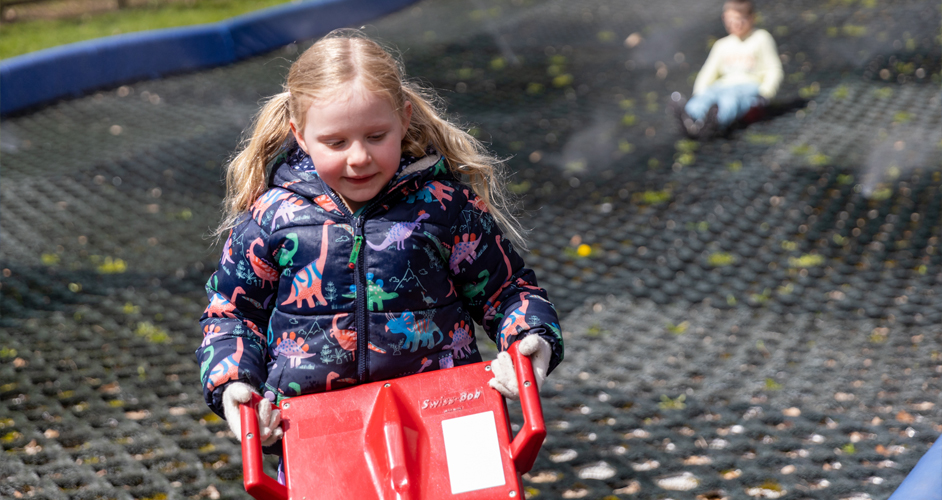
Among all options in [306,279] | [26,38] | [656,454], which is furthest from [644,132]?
[26,38]


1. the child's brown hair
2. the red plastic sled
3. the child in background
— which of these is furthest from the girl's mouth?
the child's brown hair

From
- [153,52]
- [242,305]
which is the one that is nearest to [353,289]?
[242,305]

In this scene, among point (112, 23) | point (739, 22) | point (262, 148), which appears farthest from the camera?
point (112, 23)

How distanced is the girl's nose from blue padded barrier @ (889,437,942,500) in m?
1.22

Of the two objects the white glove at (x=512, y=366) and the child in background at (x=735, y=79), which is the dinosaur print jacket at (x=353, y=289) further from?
the child in background at (x=735, y=79)

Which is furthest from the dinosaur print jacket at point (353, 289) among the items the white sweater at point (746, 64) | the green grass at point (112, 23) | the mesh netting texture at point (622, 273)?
the green grass at point (112, 23)

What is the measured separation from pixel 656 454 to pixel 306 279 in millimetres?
1652

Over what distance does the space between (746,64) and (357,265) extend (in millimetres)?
5228

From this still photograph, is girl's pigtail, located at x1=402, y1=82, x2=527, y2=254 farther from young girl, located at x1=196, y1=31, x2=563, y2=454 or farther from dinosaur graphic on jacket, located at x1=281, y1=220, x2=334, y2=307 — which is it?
dinosaur graphic on jacket, located at x1=281, y1=220, x2=334, y2=307

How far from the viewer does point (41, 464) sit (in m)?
2.68

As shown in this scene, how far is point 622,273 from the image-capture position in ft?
13.1

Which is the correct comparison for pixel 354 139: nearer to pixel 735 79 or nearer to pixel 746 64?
pixel 735 79

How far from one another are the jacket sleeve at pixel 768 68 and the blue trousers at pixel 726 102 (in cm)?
9

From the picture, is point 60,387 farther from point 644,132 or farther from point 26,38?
point 26,38
